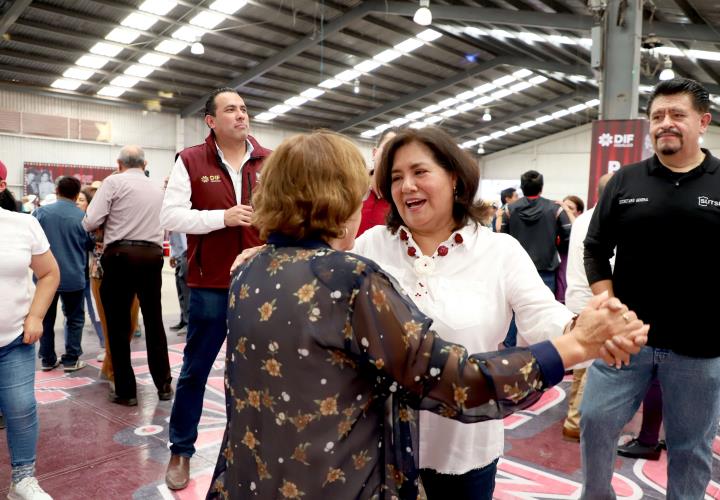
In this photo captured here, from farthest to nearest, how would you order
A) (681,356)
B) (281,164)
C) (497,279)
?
(681,356), (497,279), (281,164)

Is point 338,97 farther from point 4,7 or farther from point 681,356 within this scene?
point 681,356

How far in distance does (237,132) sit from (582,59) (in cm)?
1455

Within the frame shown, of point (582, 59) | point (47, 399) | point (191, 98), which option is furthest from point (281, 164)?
point (191, 98)

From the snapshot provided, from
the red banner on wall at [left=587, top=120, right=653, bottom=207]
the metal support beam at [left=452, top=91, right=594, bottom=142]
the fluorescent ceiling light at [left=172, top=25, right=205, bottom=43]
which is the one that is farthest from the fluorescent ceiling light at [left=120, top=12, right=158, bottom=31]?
the metal support beam at [left=452, top=91, right=594, bottom=142]

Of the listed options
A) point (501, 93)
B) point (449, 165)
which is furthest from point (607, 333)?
point (501, 93)

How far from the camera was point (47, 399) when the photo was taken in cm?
402

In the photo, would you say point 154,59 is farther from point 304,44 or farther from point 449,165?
point 449,165

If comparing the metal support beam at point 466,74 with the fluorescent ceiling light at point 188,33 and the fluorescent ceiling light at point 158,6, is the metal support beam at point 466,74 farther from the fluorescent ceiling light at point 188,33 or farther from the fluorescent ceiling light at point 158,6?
the fluorescent ceiling light at point 158,6

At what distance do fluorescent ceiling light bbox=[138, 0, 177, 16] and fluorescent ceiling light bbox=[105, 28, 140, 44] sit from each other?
109cm

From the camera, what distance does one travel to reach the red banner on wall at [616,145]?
6992 millimetres

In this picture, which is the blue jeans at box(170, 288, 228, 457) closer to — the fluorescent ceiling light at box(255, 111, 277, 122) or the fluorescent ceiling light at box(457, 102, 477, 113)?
the fluorescent ceiling light at box(255, 111, 277, 122)

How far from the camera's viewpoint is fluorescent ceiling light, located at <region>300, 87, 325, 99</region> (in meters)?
17.4

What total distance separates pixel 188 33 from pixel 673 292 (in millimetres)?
12654

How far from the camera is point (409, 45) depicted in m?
15.0
